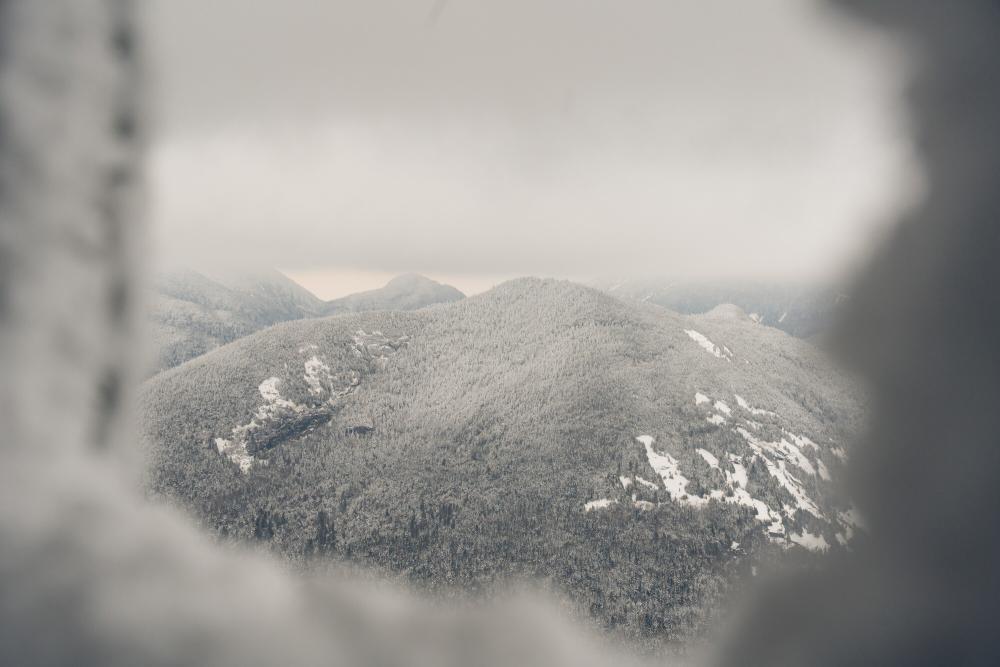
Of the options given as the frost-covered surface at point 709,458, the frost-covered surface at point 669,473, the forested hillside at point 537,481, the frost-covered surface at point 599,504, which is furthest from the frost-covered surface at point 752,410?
the frost-covered surface at point 599,504

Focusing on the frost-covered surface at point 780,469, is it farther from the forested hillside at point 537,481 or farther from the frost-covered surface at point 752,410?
the frost-covered surface at point 752,410

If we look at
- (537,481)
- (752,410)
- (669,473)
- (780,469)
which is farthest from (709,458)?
(537,481)

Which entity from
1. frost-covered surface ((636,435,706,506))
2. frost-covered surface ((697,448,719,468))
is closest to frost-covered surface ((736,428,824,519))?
frost-covered surface ((697,448,719,468))

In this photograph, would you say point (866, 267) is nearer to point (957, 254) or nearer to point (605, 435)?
point (957, 254)

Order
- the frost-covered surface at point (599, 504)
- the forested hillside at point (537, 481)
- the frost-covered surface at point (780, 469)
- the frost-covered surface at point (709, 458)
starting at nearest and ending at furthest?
the forested hillside at point (537, 481)
the frost-covered surface at point (780, 469)
the frost-covered surface at point (599, 504)
the frost-covered surface at point (709, 458)

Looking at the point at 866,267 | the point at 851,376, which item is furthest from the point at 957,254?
the point at 851,376

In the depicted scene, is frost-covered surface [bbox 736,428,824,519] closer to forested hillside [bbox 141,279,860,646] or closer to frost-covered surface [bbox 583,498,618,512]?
forested hillside [bbox 141,279,860,646]

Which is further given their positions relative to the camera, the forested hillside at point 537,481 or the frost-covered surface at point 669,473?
the frost-covered surface at point 669,473

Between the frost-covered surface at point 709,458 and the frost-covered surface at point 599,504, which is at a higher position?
the frost-covered surface at point 709,458

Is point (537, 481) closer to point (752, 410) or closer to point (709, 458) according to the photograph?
point (709, 458)

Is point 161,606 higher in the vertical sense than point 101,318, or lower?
lower

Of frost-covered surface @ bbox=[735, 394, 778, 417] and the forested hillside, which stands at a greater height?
frost-covered surface @ bbox=[735, 394, 778, 417]
